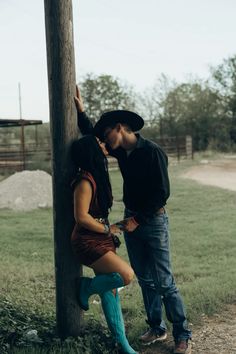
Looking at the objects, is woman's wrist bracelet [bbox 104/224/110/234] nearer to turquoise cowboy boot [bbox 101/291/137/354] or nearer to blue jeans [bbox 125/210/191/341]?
blue jeans [bbox 125/210/191/341]

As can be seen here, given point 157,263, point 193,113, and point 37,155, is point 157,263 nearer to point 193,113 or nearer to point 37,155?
point 37,155

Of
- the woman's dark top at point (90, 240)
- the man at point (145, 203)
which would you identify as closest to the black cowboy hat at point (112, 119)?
the man at point (145, 203)

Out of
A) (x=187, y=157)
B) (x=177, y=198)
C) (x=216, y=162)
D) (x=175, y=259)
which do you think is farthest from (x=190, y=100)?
(x=175, y=259)

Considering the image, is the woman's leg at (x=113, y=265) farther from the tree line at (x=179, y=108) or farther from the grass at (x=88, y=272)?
the tree line at (x=179, y=108)

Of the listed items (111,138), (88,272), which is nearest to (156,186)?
(111,138)

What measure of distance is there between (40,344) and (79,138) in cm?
158

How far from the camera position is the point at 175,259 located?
8.31m

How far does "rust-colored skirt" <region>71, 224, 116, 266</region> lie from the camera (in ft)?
13.0

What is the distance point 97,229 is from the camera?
3.90 metres

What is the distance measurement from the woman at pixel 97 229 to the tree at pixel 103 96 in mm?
35330

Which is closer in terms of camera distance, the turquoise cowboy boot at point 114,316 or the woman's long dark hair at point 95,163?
the woman's long dark hair at point 95,163

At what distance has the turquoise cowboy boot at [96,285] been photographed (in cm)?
400

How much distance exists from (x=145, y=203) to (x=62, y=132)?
797 millimetres

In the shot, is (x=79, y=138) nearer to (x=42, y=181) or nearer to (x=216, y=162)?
(x=42, y=181)
